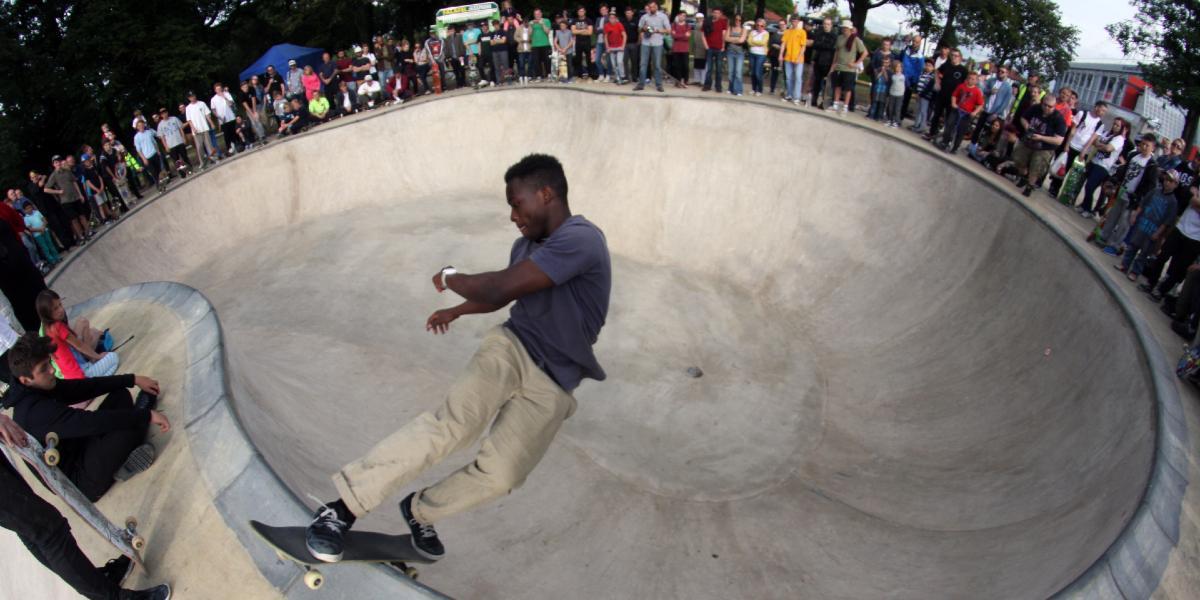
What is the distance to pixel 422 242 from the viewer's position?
11062 mm

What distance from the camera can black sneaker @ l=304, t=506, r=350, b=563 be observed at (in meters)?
2.85

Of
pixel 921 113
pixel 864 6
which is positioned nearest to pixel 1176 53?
pixel 864 6

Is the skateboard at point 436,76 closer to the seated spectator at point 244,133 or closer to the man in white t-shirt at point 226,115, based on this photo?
the seated spectator at point 244,133

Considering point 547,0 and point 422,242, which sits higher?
point 547,0

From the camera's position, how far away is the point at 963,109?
9.78 meters

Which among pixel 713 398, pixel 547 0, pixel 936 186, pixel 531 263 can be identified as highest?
pixel 547 0

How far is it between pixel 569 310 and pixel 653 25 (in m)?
10.8

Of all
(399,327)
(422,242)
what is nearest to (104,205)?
(422,242)

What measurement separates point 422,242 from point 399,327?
277cm

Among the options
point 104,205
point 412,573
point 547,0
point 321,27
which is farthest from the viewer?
point 321,27

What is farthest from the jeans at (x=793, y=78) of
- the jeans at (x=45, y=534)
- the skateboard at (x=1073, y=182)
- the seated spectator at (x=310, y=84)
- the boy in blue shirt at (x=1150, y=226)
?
the jeans at (x=45, y=534)

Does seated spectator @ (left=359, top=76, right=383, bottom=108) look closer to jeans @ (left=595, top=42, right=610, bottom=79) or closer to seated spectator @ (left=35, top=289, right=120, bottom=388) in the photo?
jeans @ (left=595, top=42, right=610, bottom=79)

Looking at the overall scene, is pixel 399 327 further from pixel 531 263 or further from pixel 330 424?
pixel 531 263

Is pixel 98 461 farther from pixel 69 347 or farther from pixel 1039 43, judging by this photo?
pixel 1039 43
